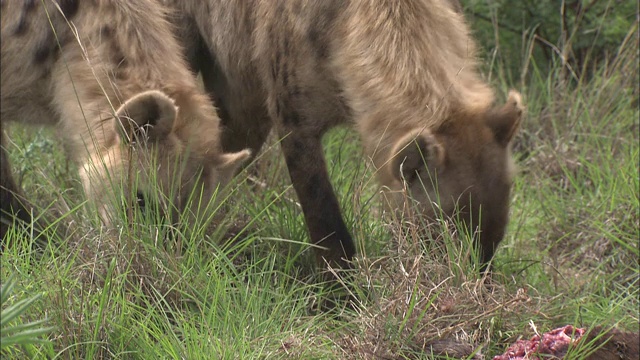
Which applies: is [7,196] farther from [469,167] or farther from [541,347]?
[541,347]

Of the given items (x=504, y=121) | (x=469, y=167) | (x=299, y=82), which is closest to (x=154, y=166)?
(x=299, y=82)

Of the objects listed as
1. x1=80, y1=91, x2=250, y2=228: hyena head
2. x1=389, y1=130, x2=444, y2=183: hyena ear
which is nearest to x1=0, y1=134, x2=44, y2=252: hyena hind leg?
x1=80, y1=91, x2=250, y2=228: hyena head

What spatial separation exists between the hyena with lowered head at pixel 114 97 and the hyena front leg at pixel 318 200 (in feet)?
1.36

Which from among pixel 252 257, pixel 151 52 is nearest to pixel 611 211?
pixel 252 257

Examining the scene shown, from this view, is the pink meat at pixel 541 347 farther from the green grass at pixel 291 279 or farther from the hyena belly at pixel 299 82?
the hyena belly at pixel 299 82

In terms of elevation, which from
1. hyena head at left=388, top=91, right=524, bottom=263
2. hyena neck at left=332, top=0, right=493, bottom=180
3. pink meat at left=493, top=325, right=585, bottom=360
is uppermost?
hyena neck at left=332, top=0, right=493, bottom=180

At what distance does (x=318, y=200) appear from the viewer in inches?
178

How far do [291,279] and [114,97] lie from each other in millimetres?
1024

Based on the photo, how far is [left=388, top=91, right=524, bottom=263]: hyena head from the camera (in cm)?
407

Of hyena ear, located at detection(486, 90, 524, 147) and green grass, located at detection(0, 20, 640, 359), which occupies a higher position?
hyena ear, located at detection(486, 90, 524, 147)

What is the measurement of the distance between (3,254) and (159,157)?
0.61 metres

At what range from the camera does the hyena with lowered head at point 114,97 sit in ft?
12.7

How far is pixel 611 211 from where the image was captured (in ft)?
17.2

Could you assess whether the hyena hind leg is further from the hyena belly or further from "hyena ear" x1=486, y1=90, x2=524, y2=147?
"hyena ear" x1=486, y1=90, x2=524, y2=147
